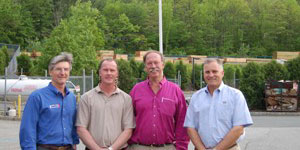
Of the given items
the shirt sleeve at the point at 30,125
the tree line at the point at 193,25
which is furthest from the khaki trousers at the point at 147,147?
the tree line at the point at 193,25

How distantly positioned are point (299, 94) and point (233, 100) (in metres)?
22.6

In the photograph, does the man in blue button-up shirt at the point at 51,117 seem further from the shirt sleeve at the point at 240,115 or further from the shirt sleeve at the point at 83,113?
the shirt sleeve at the point at 240,115

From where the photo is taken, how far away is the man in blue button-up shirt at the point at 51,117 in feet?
18.0

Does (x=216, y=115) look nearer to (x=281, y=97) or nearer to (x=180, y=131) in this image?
(x=180, y=131)

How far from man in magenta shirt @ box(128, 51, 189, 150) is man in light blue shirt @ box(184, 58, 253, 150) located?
309 mm

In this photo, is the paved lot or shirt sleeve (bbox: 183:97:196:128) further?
the paved lot

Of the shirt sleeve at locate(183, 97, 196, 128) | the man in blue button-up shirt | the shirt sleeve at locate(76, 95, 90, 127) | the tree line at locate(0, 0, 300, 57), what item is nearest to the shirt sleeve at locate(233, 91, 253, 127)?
the shirt sleeve at locate(183, 97, 196, 128)

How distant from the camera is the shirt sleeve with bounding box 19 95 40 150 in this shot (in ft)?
17.8

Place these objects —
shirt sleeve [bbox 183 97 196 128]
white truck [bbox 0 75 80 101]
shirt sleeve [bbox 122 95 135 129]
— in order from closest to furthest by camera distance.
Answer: shirt sleeve [bbox 183 97 196 128] < shirt sleeve [bbox 122 95 135 129] < white truck [bbox 0 75 80 101]

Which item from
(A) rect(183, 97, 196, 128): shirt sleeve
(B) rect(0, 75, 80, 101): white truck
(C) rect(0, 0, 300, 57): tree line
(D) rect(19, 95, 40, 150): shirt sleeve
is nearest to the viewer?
(D) rect(19, 95, 40, 150): shirt sleeve

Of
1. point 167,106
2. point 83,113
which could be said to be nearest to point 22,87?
point 83,113

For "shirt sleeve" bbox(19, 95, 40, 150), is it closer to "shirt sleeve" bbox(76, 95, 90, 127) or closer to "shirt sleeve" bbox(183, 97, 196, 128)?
"shirt sleeve" bbox(76, 95, 90, 127)

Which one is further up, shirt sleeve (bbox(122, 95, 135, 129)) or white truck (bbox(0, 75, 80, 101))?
shirt sleeve (bbox(122, 95, 135, 129))

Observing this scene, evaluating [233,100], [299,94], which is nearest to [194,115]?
[233,100]
